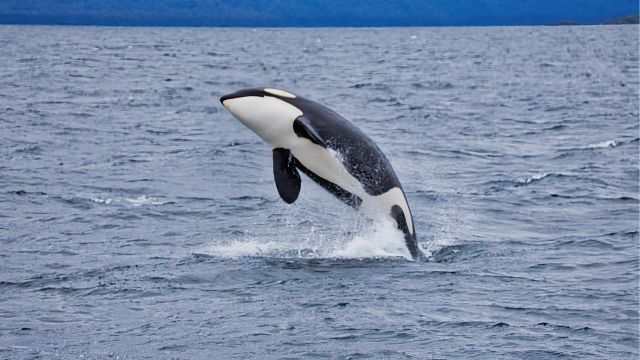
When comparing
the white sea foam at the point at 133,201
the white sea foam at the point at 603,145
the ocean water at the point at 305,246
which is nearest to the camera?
the ocean water at the point at 305,246

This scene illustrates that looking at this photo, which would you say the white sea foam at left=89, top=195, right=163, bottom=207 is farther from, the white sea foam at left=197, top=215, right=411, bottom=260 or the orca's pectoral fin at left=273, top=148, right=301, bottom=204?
the orca's pectoral fin at left=273, top=148, right=301, bottom=204

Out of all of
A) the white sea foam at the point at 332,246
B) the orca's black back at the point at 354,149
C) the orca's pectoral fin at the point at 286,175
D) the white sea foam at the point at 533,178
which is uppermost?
the orca's black back at the point at 354,149

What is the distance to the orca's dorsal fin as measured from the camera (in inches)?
460

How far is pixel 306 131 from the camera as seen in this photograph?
38.5 ft

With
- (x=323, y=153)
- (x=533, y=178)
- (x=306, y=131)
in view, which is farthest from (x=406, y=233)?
(x=533, y=178)

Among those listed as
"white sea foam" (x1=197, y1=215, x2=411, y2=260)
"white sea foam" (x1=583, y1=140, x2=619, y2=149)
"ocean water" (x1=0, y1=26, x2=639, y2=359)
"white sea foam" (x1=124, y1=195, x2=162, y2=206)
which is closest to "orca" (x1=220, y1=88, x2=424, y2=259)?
"white sea foam" (x1=197, y1=215, x2=411, y2=260)

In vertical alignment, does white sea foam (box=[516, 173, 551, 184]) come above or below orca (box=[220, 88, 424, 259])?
below

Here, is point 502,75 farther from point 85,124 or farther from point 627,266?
point 627,266

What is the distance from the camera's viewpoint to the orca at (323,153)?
11.8 meters

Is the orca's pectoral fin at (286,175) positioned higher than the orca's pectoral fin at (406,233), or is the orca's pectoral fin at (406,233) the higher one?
the orca's pectoral fin at (286,175)

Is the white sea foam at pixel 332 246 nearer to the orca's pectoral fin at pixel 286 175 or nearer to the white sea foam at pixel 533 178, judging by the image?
the orca's pectoral fin at pixel 286 175

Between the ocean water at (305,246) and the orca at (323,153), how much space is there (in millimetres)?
373

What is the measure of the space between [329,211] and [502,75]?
40.5m

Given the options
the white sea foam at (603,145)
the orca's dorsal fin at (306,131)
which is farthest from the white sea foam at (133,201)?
the white sea foam at (603,145)
